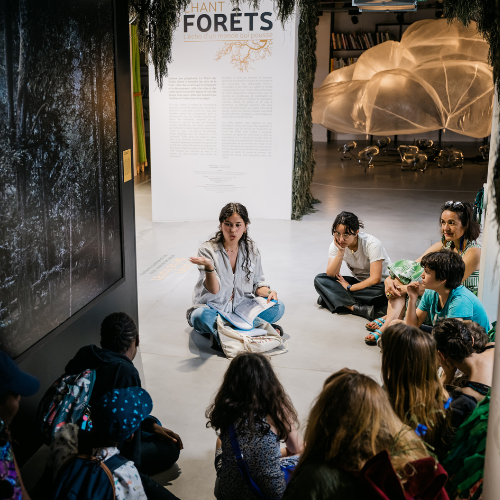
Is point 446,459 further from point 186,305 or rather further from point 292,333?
point 186,305

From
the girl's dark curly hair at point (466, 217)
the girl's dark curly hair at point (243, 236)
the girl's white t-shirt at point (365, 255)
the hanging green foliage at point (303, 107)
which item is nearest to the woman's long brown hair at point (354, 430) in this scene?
the girl's dark curly hair at point (243, 236)

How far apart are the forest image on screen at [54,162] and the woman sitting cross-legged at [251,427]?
3.60ft

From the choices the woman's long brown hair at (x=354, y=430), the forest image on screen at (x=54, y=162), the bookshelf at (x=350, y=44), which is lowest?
the woman's long brown hair at (x=354, y=430)

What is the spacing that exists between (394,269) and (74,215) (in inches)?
95.2

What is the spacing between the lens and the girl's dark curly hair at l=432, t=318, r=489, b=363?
2.54m

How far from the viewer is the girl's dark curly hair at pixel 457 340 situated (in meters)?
2.54

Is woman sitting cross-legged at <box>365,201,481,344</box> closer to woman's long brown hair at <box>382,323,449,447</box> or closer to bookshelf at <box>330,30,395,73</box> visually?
woman's long brown hair at <box>382,323,449,447</box>

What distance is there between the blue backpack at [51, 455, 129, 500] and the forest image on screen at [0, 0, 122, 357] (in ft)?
2.63

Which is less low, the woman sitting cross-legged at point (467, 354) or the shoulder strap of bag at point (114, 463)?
the woman sitting cross-legged at point (467, 354)

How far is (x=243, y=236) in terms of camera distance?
4496 mm

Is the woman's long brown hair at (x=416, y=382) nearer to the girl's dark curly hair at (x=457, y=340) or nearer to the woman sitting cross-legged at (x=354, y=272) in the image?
the girl's dark curly hair at (x=457, y=340)

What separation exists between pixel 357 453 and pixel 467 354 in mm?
1130

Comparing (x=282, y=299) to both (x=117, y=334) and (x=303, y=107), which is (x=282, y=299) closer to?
(x=117, y=334)

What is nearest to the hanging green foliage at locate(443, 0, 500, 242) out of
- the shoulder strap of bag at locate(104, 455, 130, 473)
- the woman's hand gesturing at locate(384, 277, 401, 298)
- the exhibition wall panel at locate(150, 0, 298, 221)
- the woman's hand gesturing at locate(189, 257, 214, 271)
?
the woman's hand gesturing at locate(384, 277, 401, 298)
